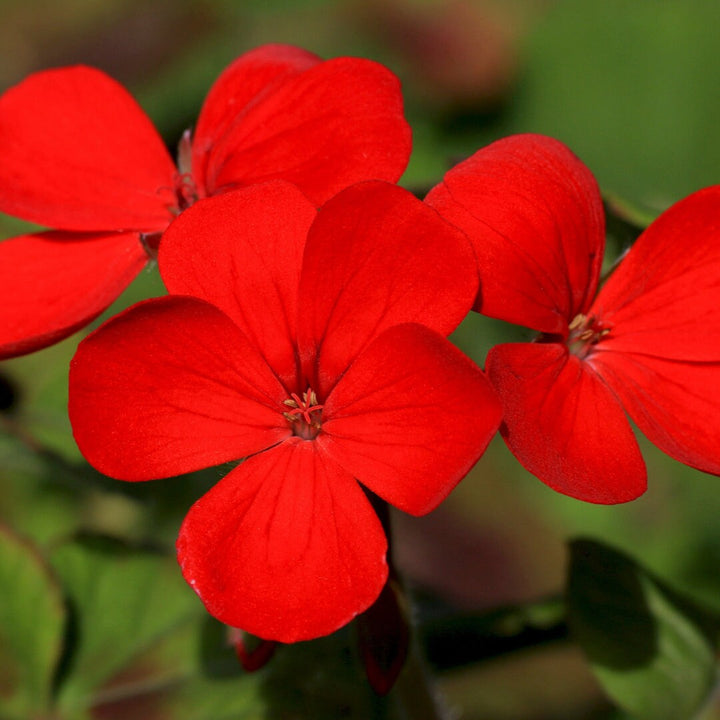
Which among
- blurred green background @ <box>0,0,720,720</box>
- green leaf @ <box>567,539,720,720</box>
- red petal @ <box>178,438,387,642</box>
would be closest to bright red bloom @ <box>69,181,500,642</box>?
red petal @ <box>178,438,387,642</box>

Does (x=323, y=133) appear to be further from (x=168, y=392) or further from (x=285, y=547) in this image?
(x=285, y=547)

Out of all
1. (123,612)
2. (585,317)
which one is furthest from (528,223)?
(123,612)

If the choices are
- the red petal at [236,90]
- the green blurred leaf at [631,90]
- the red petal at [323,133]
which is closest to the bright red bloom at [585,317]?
the red petal at [323,133]

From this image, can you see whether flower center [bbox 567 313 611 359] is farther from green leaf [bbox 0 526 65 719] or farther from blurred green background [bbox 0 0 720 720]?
green leaf [bbox 0 526 65 719]

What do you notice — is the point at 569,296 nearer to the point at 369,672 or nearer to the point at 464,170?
the point at 464,170

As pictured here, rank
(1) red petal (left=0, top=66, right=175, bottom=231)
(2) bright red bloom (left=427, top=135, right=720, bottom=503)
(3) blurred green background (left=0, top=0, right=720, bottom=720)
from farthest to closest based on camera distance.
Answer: (3) blurred green background (left=0, top=0, right=720, bottom=720)
(1) red petal (left=0, top=66, right=175, bottom=231)
(2) bright red bloom (left=427, top=135, right=720, bottom=503)
